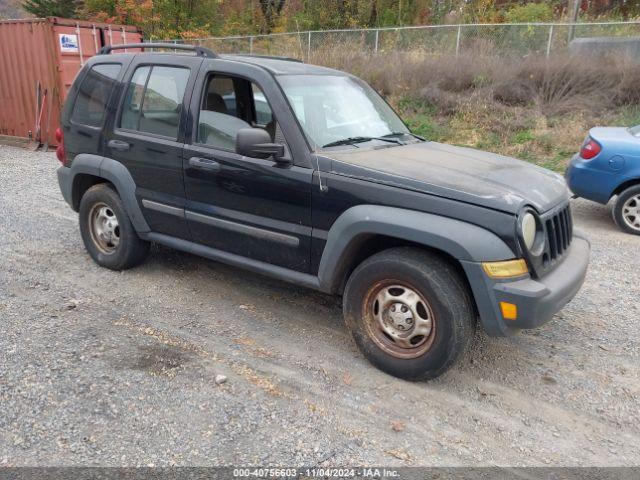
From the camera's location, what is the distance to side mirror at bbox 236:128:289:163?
3.50 m

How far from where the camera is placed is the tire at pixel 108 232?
4.79 meters

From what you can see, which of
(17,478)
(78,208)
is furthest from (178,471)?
(78,208)

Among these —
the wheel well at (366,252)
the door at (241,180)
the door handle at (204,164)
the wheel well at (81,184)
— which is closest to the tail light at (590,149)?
the wheel well at (366,252)

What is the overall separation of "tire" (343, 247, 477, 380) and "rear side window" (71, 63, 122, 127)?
2909 mm

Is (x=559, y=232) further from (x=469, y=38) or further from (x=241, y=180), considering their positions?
(x=469, y=38)

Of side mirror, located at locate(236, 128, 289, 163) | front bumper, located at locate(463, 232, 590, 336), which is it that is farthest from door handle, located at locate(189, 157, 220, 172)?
front bumper, located at locate(463, 232, 590, 336)

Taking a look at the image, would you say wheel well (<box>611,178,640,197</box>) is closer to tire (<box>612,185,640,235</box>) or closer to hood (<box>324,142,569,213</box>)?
tire (<box>612,185,640,235</box>)

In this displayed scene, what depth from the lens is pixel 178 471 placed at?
2.59 m

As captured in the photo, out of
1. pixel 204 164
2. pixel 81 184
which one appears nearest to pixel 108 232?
pixel 81 184

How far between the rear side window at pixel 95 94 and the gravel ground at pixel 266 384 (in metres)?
1.44

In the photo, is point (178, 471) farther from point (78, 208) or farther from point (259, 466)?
point (78, 208)

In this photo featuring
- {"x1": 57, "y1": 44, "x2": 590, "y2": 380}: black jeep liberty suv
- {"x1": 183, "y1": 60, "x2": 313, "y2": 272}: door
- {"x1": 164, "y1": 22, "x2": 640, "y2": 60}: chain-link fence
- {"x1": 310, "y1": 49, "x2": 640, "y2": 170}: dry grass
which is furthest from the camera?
{"x1": 164, "y1": 22, "x2": 640, "y2": 60}: chain-link fence

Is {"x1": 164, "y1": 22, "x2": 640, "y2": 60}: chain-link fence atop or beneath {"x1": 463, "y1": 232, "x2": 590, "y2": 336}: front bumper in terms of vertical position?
atop

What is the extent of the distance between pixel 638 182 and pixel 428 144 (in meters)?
3.89
